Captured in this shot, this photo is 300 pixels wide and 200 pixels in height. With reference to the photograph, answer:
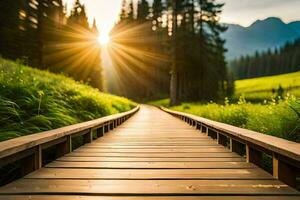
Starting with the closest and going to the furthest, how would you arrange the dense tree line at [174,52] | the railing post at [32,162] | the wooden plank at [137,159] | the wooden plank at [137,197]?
the wooden plank at [137,197], the railing post at [32,162], the wooden plank at [137,159], the dense tree line at [174,52]

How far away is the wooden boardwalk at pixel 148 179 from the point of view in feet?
12.0

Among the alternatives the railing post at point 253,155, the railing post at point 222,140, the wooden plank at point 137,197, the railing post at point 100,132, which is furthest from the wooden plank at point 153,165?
the railing post at point 100,132

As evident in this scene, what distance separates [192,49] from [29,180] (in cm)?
3986

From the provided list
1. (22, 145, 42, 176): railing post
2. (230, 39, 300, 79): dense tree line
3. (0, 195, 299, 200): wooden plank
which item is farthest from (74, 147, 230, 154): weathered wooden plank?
(230, 39, 300, 79): dense tree line

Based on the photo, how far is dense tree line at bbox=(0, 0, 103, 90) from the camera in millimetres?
33750

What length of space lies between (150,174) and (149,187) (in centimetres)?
70

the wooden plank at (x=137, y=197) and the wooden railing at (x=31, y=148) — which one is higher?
the wooden railing at (x=31, y=148)

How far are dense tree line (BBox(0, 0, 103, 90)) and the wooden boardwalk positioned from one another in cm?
1677

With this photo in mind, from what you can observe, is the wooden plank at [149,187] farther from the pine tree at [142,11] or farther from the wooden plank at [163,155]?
the pine tree at [142,11]

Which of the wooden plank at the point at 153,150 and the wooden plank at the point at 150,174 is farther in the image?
the wooden plank at the point at 153,150

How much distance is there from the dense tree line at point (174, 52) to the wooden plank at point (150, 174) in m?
31.5

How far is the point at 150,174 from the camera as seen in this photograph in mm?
4664

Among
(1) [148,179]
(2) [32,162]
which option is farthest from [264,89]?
(2) [32,162]

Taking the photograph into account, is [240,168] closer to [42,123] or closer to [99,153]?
[99,153]
